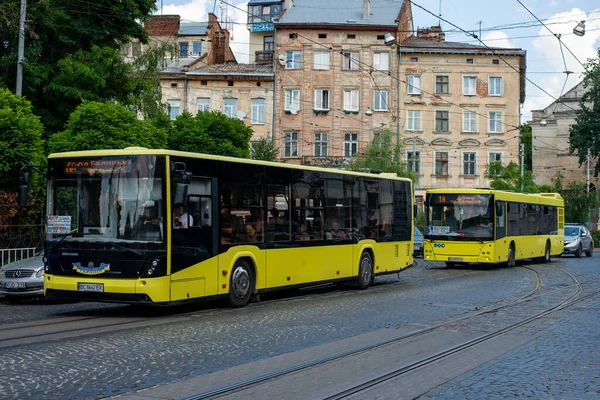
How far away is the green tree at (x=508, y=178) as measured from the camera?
55.9m

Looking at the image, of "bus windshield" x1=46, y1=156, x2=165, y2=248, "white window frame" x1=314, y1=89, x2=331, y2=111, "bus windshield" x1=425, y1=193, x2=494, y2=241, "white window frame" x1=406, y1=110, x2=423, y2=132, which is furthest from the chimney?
"bus windshield" x1=46, y1=156, x2=165, y2=248

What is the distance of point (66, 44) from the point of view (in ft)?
105

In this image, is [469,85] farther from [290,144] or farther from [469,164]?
[290,144]

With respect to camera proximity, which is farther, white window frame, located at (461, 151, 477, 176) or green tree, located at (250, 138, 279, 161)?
white window frame, located at (461, 151, 477, 176)

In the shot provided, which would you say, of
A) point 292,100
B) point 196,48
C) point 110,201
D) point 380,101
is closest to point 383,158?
point 380,101

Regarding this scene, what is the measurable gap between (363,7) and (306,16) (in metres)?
4.35

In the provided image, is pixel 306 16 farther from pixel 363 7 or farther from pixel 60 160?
pixel 60 160

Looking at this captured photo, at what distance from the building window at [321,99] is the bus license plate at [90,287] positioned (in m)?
47.2

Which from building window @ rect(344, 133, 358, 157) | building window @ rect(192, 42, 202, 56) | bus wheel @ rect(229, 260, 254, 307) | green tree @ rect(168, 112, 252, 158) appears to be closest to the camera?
bus wheel @ rect(229, 260, 254, 307)

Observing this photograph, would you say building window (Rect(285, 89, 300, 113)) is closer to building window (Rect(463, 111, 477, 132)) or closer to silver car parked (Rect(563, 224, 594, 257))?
building window (Rect(463, 111, 477, 132))

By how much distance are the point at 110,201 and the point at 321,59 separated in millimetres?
47596

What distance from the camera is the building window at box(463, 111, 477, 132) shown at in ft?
205

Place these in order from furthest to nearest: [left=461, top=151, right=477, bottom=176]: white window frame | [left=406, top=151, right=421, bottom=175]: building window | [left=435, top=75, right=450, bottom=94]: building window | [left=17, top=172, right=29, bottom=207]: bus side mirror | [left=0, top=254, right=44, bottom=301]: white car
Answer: [left=461, top=151, right=477, bottom=176]: white window frame, [left=435, top=75, right=450, bottom=94]: building window, [left=406, top=151, right=421, bottom=175]: building window, [left=0, top=254, right=44, bottom=301]: white car, [left=17, top=172, right=29, bottom=207]: bus side mirror

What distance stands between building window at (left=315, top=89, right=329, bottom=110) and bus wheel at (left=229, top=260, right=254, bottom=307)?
44696 millimetres
